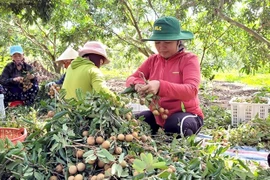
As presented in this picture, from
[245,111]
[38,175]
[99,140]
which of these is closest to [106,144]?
[99,140]

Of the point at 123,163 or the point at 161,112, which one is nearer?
the point at 123,163

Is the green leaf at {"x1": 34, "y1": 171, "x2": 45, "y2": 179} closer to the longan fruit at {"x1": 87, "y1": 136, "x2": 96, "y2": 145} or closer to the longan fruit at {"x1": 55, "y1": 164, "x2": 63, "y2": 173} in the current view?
the longan fruit at {"x1": 55, "y1": 164, "x2": 63, "y2": 173}

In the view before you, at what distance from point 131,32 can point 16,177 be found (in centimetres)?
580

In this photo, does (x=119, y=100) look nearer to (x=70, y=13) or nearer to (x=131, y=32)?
(x=70, y=13)

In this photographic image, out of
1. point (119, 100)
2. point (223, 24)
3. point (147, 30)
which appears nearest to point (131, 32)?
point (147, 30)

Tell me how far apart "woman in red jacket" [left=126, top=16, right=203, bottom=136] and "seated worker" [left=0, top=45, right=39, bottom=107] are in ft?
8.38

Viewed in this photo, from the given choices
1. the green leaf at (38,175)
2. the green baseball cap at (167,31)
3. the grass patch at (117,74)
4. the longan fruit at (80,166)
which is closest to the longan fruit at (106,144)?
the longan fruit at (80,166)

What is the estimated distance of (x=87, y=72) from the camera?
213cm

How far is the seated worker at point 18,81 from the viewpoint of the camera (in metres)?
4.12

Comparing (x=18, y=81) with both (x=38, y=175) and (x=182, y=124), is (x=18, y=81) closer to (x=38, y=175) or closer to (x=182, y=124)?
(x=182, y=124)

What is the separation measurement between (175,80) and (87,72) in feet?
1.93

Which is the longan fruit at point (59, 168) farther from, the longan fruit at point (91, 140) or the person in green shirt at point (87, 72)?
the person in green shirt at point (87, 72)

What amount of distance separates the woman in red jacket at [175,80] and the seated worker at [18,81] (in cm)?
255

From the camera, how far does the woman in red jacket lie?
1771 millimetres
